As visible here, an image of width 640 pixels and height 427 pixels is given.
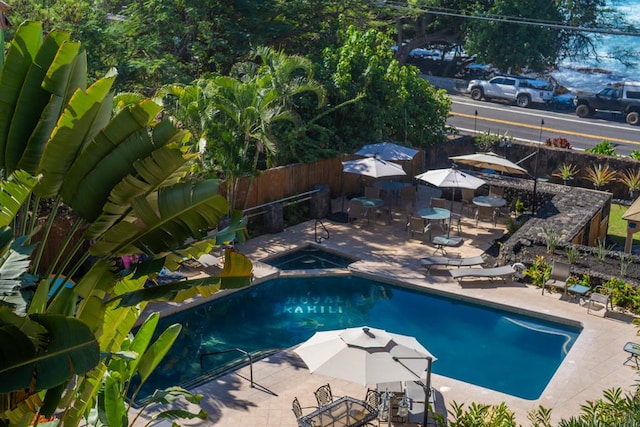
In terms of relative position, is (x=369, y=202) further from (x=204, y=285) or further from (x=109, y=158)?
(x=109, y=158)

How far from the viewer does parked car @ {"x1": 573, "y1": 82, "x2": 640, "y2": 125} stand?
43875 millimetres

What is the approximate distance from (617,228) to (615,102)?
18913mm

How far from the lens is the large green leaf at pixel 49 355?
23.8 ft

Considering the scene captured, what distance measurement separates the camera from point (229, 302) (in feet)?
70.0

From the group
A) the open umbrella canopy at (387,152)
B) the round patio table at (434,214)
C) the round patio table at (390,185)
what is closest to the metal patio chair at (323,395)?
the round patio table at (434,214)

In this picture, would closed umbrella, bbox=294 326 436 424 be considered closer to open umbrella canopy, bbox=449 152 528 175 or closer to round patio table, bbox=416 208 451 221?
round patio table, bbox=416 208 451 221

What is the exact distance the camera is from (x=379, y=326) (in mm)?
20312

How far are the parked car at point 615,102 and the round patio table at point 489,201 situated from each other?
20.4 meters

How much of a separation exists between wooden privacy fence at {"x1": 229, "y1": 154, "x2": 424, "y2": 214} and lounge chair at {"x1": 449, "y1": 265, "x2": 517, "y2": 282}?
662 centimetres

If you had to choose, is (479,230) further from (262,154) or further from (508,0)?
(508,0)

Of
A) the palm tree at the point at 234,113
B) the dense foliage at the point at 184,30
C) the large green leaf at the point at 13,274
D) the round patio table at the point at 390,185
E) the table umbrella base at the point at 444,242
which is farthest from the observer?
the dense foliage at the point at 184,30

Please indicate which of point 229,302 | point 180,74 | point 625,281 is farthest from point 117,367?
point 180,74

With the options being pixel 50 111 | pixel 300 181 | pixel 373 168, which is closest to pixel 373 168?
pixel 373 168

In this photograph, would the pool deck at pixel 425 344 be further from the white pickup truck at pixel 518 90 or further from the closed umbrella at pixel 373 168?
the white pickup truck at pixel 518 90
